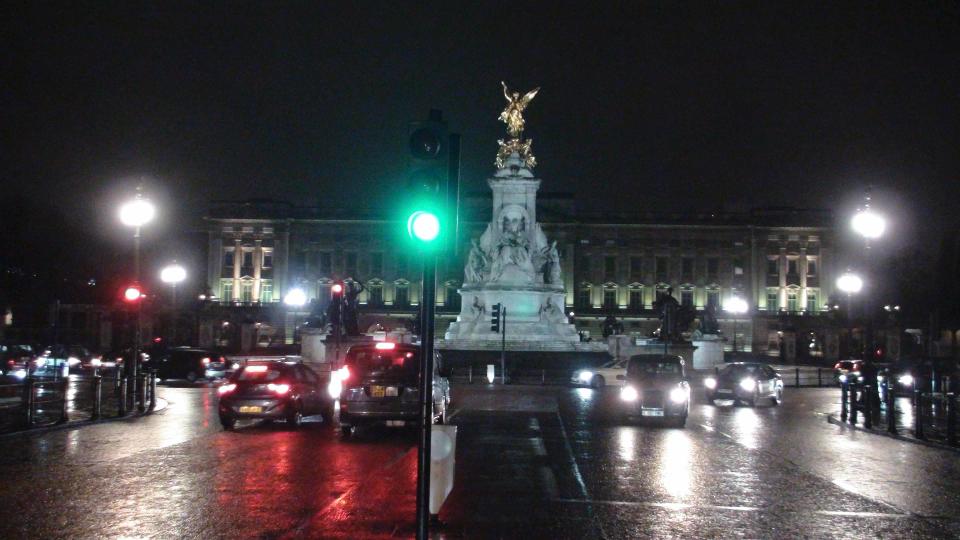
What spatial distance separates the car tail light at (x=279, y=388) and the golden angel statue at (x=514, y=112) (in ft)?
140

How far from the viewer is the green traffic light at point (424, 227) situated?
834 centimetres

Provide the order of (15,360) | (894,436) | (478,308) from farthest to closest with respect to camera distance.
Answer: (478,308)
(15,360)
(894,436)

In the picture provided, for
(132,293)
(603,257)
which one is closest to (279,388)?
(132,293)

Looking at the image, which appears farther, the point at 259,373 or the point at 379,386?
the point at 259,373

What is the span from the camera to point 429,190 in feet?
27.9

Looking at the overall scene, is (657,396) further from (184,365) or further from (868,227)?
(184,365)

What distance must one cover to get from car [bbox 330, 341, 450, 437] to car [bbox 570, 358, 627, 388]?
24.4m

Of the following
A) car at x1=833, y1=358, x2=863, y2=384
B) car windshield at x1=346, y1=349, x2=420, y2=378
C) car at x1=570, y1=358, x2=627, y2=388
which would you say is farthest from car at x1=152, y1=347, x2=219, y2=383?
car at x1=833, y1=358, x2=863, y2=384

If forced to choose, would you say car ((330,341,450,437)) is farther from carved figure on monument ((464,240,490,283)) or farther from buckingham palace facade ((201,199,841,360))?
buckingham palace facade ((201,199,841,360))

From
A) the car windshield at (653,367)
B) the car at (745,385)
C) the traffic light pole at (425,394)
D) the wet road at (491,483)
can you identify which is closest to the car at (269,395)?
the wet road at (491,483)

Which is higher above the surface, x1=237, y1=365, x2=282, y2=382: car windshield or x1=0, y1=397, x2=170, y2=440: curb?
x1=237, y1=365, x2=282, y2=382: car windshield

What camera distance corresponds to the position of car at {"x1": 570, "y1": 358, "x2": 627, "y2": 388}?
148 ft

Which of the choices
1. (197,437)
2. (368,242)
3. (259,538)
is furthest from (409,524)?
(368,242)

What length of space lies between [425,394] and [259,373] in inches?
613
